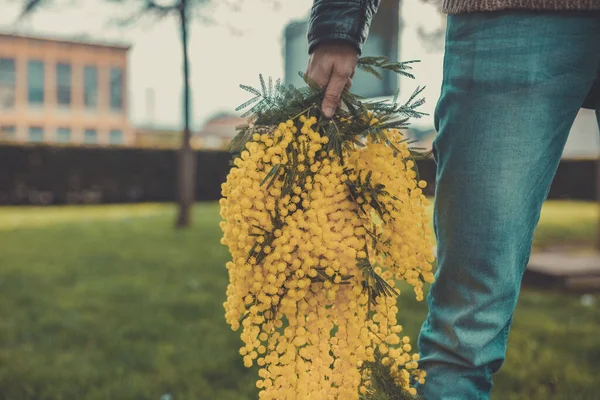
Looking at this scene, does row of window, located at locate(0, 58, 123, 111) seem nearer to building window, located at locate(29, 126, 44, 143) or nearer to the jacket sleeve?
building window, located at locate(29, 126, 44, 143)

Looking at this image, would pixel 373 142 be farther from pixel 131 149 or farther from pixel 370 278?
pixel 131 149

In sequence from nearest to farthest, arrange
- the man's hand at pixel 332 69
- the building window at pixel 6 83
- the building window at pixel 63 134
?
the man's hand at pixel 332 69 → the building window at pixel 6 83 → the building window at pixel 63 134

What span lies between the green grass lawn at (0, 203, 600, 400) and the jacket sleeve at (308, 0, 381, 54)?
4.73ft

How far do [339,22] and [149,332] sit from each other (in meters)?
2.27

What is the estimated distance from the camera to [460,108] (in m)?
1.18

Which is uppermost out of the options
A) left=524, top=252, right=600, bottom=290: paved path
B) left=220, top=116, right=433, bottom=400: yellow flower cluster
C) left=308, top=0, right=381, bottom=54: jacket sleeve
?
left=308, top=0, right=381, bottom=54: jacket sleeve

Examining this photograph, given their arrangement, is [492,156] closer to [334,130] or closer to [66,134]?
[334,130]

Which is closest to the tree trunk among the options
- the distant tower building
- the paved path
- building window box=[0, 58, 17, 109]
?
the distant tower building

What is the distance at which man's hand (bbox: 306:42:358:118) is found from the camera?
1.24m

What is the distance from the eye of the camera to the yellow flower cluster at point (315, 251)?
3.85 feet

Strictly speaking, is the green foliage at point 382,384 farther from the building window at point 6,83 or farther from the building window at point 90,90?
the building window at point 6,83

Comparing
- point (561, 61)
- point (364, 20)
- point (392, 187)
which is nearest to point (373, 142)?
point (392, 187)

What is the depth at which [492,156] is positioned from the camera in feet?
3.78

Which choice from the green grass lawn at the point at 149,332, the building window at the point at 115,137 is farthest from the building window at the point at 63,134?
the green grass lawn at the point at 149,332
